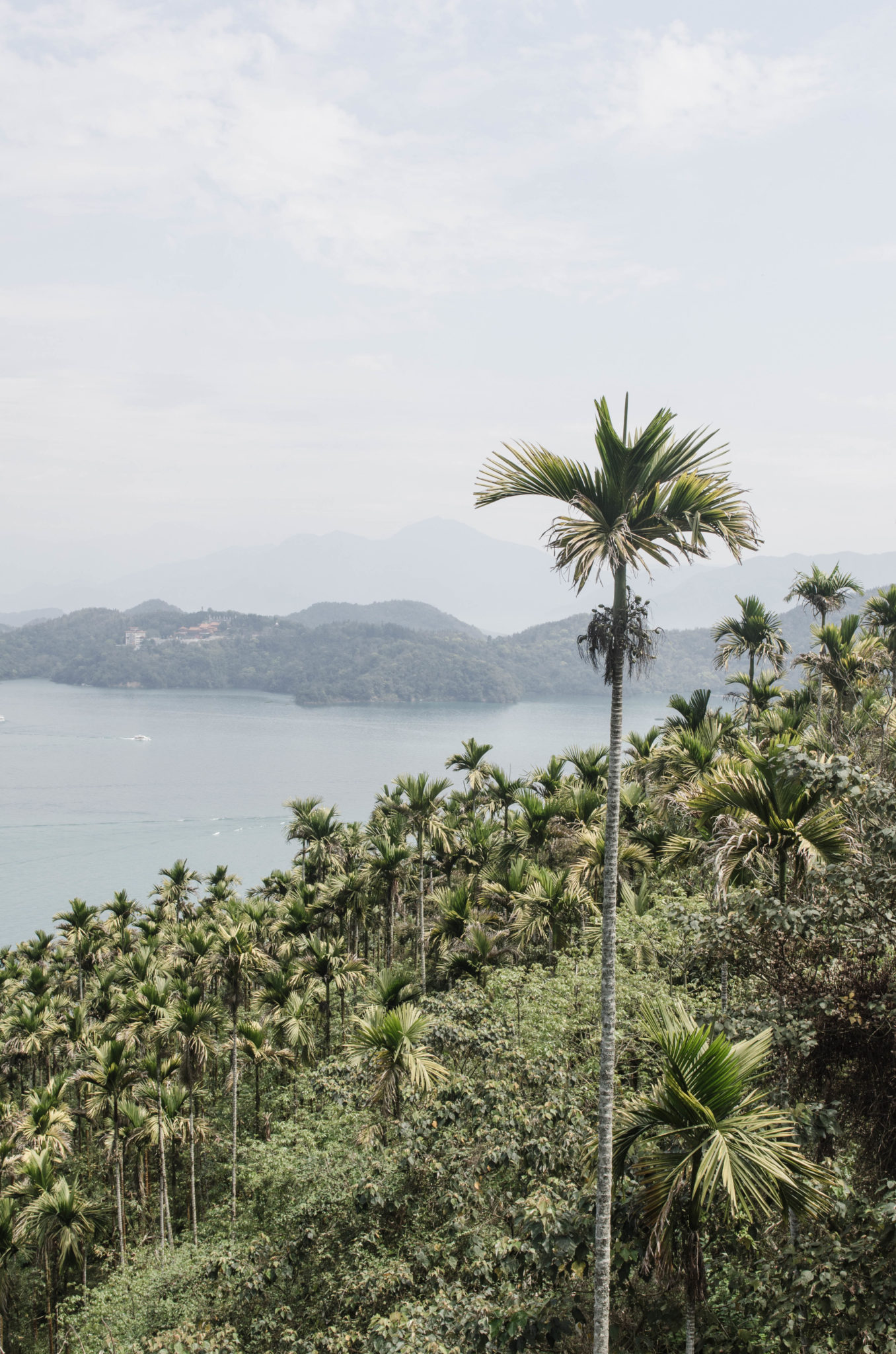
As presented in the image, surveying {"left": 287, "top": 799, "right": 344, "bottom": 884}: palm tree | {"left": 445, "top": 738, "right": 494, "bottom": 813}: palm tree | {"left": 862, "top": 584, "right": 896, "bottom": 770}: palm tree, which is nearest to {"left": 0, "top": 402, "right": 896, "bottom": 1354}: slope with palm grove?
{"left": 862, "top": 584, "right": 896, "bottom": 770}: palm tree

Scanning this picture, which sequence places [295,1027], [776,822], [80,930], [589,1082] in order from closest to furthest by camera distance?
[776,822], [589,1082], [295,1027], [80,930]

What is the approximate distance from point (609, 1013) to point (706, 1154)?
5.09ft

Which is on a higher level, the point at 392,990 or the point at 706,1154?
the point at 706,1154

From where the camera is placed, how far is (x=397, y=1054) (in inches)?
460

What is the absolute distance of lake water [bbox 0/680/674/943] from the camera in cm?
7450

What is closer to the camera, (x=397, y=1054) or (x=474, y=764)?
(x=397, y=1054)

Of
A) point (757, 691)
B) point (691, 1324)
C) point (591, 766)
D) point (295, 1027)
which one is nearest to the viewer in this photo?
point (691, 1324)

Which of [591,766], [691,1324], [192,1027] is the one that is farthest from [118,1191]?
[691,1324]

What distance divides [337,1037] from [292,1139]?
37.4 feet

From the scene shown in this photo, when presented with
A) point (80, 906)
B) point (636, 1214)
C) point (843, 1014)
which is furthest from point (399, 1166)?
point (80, 906)

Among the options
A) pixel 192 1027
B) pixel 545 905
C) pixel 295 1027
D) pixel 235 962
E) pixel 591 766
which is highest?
pixel 591 766

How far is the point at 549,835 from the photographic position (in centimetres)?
2098

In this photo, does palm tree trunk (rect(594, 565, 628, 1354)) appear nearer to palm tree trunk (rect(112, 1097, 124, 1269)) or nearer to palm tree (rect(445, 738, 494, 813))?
palm tree trunk (rect(112, 1097, 124, 1269))

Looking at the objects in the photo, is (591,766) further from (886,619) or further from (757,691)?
(886,619)
